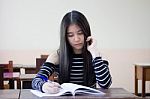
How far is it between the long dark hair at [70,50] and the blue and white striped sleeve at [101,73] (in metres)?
0.05

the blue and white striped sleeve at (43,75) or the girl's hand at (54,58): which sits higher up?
the girl's hand at (54,58)

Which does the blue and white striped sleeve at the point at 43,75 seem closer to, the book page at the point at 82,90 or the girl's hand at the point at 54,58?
the girl's hand at the point at 54,58

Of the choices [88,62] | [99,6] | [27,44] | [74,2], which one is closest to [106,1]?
[99,6]

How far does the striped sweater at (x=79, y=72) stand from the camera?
1.81 metres

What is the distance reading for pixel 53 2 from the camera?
5645mm

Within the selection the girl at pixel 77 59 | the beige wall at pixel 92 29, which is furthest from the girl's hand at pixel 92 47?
the beige wall at pixel 92 29

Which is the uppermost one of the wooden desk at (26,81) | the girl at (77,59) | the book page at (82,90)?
the girl at (77,59)

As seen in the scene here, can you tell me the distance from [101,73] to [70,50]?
9.1 inches

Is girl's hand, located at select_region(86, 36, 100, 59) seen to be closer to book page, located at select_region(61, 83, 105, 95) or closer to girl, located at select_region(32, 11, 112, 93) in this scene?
girl, located at select_region(32, 11, 112, 93)

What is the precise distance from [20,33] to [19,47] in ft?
0.83

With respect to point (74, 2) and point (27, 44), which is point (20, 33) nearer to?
point (27, 44)

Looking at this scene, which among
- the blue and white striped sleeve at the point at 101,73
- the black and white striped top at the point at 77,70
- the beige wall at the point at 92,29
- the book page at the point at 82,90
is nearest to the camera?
the book page at the point at 82,90

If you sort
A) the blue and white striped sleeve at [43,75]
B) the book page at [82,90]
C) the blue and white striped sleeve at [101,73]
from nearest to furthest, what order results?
1. the book page at [82,90]
2. the blue and white striped sleeve at [43,75]
3. the blue and white striped sleeve at [101,73]

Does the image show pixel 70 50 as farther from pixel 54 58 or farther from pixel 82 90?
pixel 82 90
